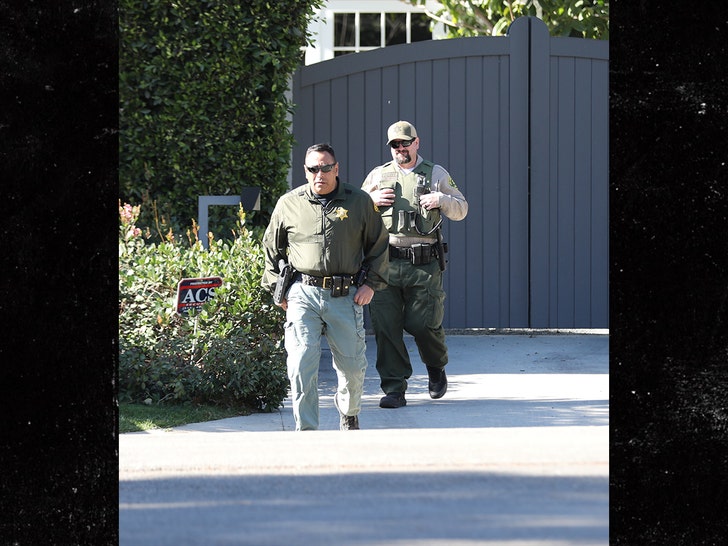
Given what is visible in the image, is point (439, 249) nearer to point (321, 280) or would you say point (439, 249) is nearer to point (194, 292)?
point (321, 280)

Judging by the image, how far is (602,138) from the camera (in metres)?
9.80

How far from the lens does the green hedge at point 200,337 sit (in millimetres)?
6574

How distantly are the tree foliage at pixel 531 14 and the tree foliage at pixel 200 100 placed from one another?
3732mm

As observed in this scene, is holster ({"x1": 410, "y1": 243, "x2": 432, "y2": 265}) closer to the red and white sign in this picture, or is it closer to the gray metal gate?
the red and white sign

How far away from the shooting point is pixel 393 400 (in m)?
7.13

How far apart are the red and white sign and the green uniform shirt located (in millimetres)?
377

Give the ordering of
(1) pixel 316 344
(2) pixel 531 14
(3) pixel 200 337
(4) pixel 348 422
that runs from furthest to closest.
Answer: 1. (2) pixel 531 14
2. (3) pixel 200 337
3. (4) pixel 348 422
4. (1) pixel 316 344

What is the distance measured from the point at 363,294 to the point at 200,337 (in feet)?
3.66

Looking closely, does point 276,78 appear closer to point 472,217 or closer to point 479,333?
point 472,217

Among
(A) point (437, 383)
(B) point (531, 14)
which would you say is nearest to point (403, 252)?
(A) point (437, 383)

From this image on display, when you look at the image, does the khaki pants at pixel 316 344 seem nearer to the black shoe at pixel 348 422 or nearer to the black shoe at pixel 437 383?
the black shoe at pixel 348 422
